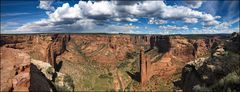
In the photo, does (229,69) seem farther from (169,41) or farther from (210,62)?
(169,41)

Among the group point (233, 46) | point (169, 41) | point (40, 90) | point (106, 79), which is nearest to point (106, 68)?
point (106, 79)

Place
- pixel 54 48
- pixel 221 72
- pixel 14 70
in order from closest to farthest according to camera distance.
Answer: pixel 14 70, pixel 221 72, pixel 54 48

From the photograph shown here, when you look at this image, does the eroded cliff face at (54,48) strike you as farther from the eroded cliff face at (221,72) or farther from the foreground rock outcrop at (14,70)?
the foreground rock outcrop at (14,70)

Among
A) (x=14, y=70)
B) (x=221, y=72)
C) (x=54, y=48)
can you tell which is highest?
(x=14, y=70)

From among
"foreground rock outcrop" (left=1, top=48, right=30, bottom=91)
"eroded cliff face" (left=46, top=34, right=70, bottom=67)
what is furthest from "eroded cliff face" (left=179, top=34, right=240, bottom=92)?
"eroded cliff face" (left=46, top=34, right=70, bottom=67)

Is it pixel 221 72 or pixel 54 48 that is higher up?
pixel 54 48

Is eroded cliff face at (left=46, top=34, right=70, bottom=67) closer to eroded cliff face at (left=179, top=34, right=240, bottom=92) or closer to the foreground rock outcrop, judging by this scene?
eroded cliff face at (left=179, top=34, right=240, bottom=92)

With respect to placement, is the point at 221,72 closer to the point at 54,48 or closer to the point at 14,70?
the point at 14,70

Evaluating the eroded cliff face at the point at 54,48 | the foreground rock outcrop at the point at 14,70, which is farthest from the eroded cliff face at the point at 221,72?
the eroded cliff face at the point at 54,48

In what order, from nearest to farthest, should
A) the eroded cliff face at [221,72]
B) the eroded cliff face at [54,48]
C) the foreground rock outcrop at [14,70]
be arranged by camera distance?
the foreground rock outcrop at [14,70], the eroded cliff face at [221,72], the eroded cliff face at [54,48]

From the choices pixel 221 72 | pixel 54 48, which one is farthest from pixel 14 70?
pixel 54 48

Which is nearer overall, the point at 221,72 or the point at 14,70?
the point at 14,70
